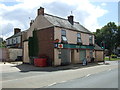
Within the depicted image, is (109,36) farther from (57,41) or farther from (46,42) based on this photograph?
(57,41)

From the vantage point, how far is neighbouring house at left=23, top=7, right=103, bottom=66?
24.6 metres

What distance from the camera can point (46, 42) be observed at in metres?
25.7

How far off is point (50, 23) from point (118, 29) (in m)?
56.9

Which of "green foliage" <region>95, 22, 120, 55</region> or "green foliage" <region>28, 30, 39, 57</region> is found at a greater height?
"green foliage" <region>95, 22, 120, 55</region>

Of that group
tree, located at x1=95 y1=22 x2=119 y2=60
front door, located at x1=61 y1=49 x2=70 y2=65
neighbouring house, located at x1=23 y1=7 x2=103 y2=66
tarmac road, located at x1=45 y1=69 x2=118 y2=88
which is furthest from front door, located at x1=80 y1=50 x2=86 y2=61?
tree, located at x1=95 y1=22 x2=119 y2=60

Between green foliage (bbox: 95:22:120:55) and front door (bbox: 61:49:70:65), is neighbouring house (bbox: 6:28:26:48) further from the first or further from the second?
green foliage (bbox: 95:22:120:55)

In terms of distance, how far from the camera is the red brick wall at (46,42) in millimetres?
24688

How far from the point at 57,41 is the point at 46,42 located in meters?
2.28

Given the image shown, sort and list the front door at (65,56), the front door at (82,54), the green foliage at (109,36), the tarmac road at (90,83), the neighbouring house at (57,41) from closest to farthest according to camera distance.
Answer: the tarmac road at (90,83), the neighbouring house at (57,41), the front door at (65,56), the front door at (82,54), the green foliage at (109,36)

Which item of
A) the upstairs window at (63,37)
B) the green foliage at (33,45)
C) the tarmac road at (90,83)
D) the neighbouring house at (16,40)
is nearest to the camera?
the tarmac road at (90,83)

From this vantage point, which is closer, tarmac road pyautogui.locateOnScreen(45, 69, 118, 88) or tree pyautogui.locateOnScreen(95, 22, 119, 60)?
tarmac road pyautogui.locateOnScreen(45, 69, 118, 88)

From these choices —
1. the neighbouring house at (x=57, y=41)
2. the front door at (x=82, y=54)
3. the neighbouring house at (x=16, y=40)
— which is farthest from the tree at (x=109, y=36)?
the neighbouring house at (x=57, y=41)

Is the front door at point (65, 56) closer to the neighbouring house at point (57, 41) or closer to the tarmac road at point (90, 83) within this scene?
the neighbouring house at point (57, 41)

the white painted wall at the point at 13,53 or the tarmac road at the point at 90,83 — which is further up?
the white painted wall at the point at 13,53
